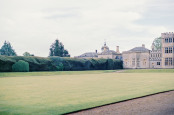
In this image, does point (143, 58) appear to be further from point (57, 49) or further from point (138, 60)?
point (57, 49)

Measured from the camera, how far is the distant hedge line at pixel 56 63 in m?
41.8

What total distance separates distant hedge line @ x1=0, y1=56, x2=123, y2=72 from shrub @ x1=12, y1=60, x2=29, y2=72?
2.41 feet

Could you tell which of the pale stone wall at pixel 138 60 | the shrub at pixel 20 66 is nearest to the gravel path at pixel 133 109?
the shrub at pixel 20 66

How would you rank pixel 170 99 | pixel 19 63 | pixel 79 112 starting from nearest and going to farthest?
pixel 79 112
pixel 170 99
pixel 19 63

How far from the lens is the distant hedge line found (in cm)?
4180

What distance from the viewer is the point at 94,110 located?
27.6 ft

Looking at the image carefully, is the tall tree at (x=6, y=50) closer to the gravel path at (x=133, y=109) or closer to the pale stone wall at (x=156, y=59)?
the pale stone wall at (x=156, y=59)

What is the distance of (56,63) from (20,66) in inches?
427

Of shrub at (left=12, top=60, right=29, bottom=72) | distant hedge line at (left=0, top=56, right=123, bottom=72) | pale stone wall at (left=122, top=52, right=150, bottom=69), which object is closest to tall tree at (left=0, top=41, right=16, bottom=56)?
distant hedge line at (left=0, top=56, right=123, bottom=72)

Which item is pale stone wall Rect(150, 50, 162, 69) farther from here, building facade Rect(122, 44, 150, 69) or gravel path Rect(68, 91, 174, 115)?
gravel path Rect(68, 91, 174, 115)

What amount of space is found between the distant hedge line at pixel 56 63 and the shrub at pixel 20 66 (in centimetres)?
73

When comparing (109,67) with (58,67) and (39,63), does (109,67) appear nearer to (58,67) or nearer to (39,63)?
(58,67)

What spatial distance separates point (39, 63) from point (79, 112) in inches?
1626

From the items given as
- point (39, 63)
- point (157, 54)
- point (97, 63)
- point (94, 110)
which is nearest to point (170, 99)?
point (94, 110)
